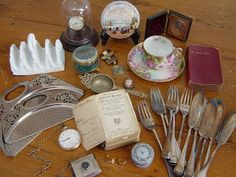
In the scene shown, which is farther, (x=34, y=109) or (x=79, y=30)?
(x=79, y=30)

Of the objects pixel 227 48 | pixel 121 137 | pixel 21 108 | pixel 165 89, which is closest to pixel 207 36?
pixel 227 48

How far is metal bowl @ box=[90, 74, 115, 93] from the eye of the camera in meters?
0.94

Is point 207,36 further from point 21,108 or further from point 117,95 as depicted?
point 21,108

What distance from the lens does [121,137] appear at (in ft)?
2.67

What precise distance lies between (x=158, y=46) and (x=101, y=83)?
21 centimetres

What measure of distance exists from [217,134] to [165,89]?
0.66 feet

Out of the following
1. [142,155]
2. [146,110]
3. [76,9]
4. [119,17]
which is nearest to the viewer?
[142,155]

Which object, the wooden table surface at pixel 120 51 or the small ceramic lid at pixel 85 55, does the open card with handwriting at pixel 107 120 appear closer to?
the wooden table surface at pixel 120 51

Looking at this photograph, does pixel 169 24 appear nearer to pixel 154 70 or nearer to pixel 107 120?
pixel 154 70

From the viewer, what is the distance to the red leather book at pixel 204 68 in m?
0.95

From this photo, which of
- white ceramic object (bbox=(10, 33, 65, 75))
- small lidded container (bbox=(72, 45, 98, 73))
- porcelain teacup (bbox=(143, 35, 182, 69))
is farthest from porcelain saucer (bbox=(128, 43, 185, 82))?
white ceramic object (bbox=(10, 33, 65, 75))

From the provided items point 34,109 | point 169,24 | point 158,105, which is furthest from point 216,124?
point 34,109

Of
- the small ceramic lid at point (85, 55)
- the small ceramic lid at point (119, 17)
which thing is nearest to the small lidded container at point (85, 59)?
the small ceramic lid at point (85, 55)

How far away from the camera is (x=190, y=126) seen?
34.2 inches
